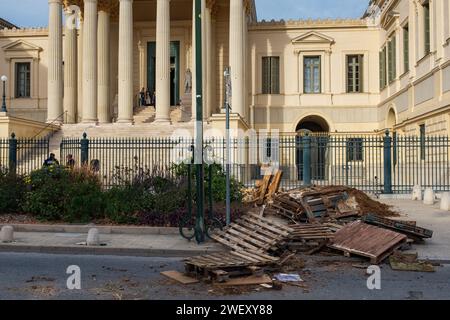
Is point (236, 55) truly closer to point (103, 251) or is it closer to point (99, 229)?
point (99, 229)

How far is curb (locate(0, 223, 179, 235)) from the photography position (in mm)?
11836

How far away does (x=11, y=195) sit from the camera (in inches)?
543

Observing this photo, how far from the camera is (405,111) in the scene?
94.7 ft

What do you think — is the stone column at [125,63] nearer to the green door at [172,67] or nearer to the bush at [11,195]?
the green door at [172,67]

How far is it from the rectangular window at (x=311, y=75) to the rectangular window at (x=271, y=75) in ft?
6.53

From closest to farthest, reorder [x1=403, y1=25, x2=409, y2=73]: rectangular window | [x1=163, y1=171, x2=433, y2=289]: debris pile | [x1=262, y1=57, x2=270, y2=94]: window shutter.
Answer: [x1=163, y1=171, x2=433, y2=289]: debris pile, [x1=403, y1=25, x2=409, y2=73]: rectangular window, [x1=262, y1=57, x2=270, y2=94]: window shutter

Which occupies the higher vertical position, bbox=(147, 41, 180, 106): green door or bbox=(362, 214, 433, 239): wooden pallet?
bbox=(147, 41, 180, 106): green door

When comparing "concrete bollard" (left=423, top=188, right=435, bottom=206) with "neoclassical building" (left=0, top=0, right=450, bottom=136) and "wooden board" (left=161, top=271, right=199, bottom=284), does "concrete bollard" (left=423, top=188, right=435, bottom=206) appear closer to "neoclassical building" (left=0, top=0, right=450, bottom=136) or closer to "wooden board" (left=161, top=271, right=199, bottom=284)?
"neoclassical building" (left=0, top=0, right=450, bottom=136)

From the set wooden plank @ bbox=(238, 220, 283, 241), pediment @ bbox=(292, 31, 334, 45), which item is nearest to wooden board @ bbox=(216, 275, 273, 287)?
wooden plank @ bbox=(238, 220, 283, 241)

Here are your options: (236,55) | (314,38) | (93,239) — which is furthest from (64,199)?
(314,38)

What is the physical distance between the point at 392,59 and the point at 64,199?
82.7 ft

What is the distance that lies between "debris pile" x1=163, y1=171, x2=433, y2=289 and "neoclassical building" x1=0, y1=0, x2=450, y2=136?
1589cm
